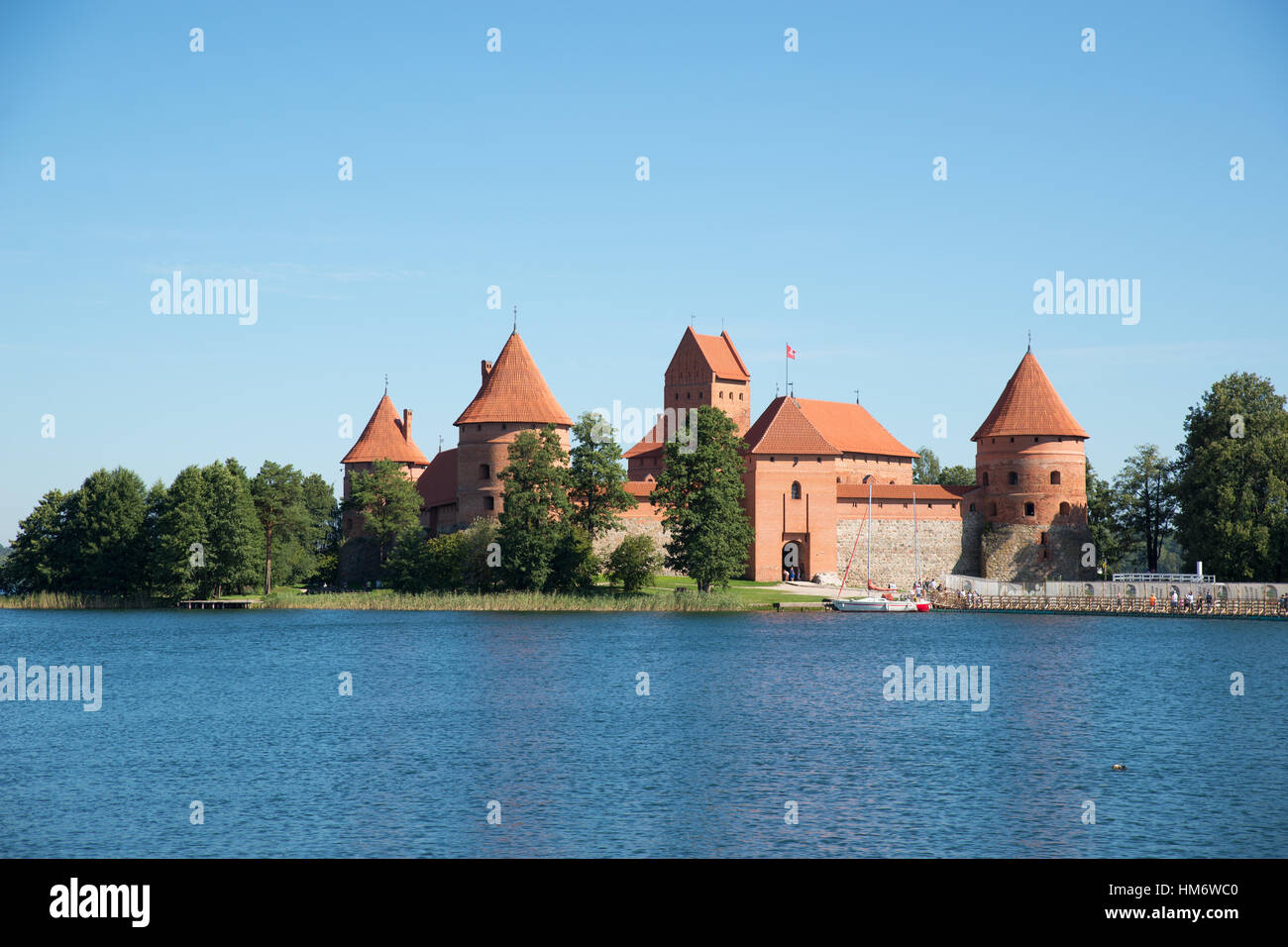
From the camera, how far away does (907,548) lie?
67.4m

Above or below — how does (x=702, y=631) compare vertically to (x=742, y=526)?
below

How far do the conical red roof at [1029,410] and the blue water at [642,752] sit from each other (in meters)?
27.5

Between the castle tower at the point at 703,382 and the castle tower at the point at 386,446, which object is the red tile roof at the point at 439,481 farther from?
the castle tower at the point at 703,382

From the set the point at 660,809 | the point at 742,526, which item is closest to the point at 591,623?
the point at 742,526

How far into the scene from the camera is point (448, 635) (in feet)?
144

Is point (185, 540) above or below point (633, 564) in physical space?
above

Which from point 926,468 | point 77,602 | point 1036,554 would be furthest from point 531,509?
point 926,468

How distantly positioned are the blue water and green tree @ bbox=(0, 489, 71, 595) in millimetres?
24086

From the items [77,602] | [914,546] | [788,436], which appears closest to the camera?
[77,602]

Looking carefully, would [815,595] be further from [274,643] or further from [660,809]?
[660,809]

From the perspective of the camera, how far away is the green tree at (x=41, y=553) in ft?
209

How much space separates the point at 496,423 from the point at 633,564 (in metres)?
11.8

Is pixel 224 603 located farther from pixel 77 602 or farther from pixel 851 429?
pixel 851 429
